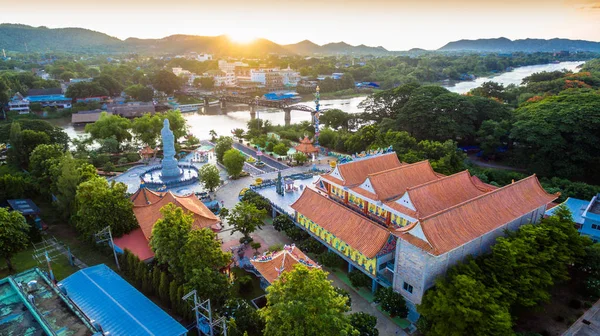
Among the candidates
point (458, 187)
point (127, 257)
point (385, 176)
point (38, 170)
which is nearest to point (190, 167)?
point (38, 170)

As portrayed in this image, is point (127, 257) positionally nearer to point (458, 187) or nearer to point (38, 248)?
point (38, 248)

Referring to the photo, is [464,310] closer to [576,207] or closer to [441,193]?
[441,193]

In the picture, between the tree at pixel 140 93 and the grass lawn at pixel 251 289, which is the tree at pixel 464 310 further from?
the tree at pixel 140 93

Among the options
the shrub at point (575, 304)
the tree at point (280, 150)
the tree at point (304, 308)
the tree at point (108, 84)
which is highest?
the tree at point (108, 84)

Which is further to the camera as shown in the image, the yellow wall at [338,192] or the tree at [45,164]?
the tree at [45,164]

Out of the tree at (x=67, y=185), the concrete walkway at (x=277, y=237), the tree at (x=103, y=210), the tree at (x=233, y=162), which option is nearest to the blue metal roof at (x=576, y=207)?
the concrete walkway at (x=277, y=237)

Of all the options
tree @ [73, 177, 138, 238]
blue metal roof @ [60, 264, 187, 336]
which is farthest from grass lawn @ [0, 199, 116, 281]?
blue metal roof @ [60, 264, 187, 336]
